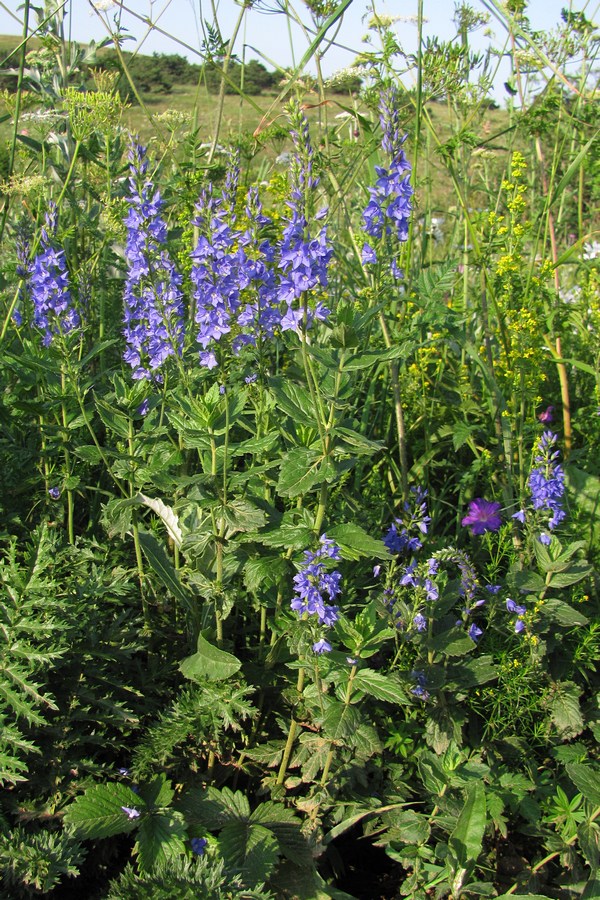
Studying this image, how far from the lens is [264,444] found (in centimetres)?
193

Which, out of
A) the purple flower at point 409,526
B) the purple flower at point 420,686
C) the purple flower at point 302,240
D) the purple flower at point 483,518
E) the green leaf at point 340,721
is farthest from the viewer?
the purple flower at point 483,518

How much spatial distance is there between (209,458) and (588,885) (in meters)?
1.43

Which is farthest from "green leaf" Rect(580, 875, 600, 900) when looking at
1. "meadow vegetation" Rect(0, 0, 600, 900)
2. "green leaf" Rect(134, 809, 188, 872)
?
"green leaf" Rect(134, 809, 188, 872)

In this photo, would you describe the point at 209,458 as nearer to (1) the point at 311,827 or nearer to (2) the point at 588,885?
(1) the point at 311,827

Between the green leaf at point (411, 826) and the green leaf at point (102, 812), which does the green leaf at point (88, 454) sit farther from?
the green leaf at point (411, 826)

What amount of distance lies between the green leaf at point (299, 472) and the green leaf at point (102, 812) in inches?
33.4

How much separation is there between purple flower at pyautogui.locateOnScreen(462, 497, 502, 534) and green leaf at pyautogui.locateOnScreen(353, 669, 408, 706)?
867 millimetres

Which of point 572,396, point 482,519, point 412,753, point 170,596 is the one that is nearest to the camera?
point 412,753

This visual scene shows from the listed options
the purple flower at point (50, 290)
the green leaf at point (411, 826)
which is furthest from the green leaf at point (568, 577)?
the purple flower at point (50, 290)

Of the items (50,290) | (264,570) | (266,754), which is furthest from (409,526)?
(50,290)

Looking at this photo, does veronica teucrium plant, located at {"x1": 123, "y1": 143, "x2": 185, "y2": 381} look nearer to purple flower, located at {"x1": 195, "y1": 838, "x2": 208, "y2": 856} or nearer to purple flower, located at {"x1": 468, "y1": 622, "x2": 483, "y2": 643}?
purple flower, located at {"x1": 468, "y1": 622, "x2": 483, "y2": 643}

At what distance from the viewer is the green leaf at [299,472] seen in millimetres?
1798

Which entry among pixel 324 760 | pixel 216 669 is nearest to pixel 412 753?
pixel 324 760

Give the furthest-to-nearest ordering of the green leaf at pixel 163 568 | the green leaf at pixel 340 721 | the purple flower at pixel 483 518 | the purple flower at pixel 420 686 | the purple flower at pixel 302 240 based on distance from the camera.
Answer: the purple flower at pixel 483 518 → the green leaf at pixel 163 568 → the purple flower at pixel 420 686 → the green leaf at pixel 340 721 → the purple flower at pixel 302 240
